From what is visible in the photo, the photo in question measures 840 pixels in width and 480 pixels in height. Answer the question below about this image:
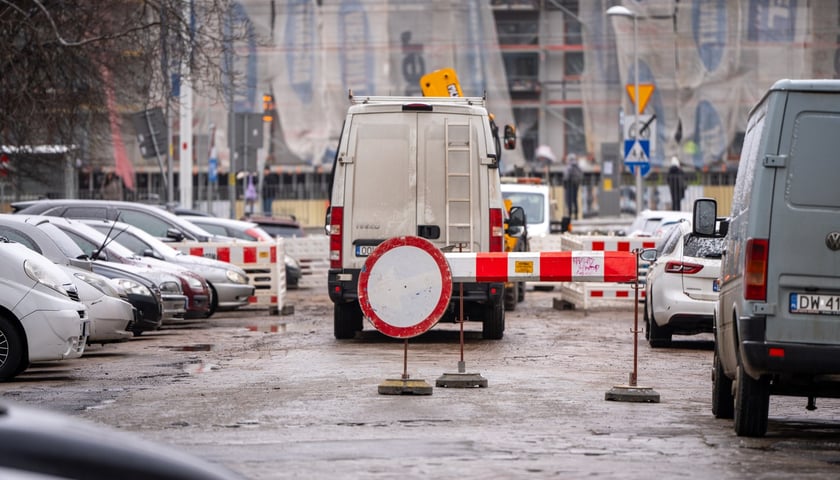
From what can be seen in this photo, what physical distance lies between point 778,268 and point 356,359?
24.1ft

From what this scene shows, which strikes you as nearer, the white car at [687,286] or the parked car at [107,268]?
the parked car at [107,268]

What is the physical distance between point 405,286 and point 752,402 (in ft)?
12.4

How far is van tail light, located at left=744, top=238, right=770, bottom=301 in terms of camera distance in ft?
31.4

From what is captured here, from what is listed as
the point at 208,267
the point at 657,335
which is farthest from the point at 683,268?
the point at 208,267

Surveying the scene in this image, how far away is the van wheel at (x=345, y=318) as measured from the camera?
1925 cm

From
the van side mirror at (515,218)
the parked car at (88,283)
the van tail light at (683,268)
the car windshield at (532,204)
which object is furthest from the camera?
the car windshield at (532,204)

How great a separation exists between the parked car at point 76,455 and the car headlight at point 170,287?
1747cm

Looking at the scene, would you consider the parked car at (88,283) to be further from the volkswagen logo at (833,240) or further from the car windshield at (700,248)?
the volkswagen logo at (833,240)

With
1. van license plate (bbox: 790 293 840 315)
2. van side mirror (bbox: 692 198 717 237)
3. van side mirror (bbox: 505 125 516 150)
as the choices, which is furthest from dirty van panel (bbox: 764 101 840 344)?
van side mirror (bbox: 505 125 516 150)

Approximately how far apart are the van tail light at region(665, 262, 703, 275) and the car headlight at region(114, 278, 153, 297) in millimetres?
6078

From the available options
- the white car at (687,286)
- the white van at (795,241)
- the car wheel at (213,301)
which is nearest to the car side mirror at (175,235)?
the car wheel at (213,301)

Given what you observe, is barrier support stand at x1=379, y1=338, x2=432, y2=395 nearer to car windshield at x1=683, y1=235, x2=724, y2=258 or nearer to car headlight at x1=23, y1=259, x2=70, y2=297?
car headlight at x1=23, y1=259, x2=70, y2=297

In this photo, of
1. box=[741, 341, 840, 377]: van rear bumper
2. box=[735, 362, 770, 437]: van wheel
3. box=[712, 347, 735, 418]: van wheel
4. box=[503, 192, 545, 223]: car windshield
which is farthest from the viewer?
box=[503, 192, 545, 223]: car windshield

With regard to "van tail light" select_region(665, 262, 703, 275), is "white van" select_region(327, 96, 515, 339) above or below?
above
